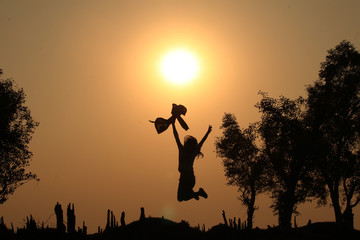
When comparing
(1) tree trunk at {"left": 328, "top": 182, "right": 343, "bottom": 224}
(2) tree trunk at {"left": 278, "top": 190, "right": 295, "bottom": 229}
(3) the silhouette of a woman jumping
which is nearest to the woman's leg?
(3) the silhouette of a woman jumping

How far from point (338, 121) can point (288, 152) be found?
508 cm

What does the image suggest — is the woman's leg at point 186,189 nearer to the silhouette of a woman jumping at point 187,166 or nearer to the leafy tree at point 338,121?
the silhouette of a woman jumping at point 187,166

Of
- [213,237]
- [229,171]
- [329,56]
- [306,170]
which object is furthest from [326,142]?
[213,237]

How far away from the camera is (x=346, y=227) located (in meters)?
29.3

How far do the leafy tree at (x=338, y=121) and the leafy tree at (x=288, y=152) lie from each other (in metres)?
1.13

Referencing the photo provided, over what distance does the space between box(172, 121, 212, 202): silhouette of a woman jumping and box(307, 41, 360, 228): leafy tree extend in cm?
2423

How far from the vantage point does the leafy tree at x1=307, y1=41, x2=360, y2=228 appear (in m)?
40.6

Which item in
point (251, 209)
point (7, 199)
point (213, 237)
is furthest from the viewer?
point (251, 209)

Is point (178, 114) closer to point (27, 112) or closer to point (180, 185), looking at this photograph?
point (180, 185)

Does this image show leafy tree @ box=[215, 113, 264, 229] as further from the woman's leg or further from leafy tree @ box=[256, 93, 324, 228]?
the woman's leg

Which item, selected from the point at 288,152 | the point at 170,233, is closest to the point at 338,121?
the point at 288,152

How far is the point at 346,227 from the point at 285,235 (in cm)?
839

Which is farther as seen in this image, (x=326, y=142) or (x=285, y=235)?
(x=326, y=142)

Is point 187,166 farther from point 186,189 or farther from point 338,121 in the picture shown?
point 338,121
